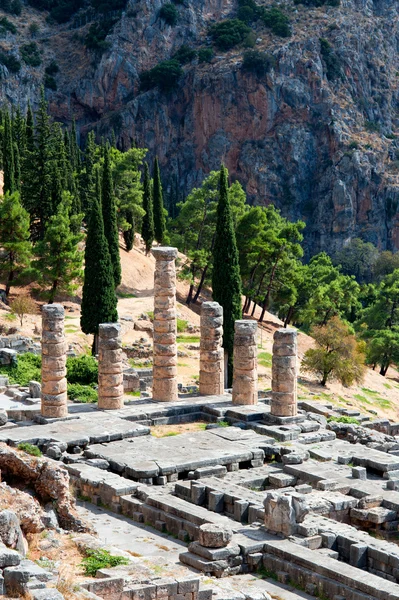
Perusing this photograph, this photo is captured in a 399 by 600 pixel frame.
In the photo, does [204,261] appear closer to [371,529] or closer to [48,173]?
[48,173]

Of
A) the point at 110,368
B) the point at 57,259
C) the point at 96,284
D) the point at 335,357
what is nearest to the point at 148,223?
the point at 57,259

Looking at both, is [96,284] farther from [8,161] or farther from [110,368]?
[8,161]

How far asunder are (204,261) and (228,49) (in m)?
88.1

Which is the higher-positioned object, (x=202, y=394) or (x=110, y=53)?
(x=110, y=53)

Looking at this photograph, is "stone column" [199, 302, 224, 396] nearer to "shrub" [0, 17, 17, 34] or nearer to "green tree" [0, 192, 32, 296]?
"green tree" [0, 192, 32, 296]

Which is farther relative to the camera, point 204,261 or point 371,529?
point 204,261

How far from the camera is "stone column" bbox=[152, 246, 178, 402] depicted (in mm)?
38625

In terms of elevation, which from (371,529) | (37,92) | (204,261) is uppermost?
(37,92)

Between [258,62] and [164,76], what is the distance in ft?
39.7

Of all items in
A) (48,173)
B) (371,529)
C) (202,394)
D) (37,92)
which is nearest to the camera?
(371,529)

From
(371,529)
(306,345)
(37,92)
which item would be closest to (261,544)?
(371,529)

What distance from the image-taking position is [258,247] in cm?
6512

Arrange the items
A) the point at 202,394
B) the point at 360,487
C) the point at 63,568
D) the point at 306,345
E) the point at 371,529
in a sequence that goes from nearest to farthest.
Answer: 1. the point at 63,568
2. the point at 371,529
3. the point at 360,487
4. the point at 202,394
5. the point at 306,345

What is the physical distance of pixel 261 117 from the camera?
14550cm
